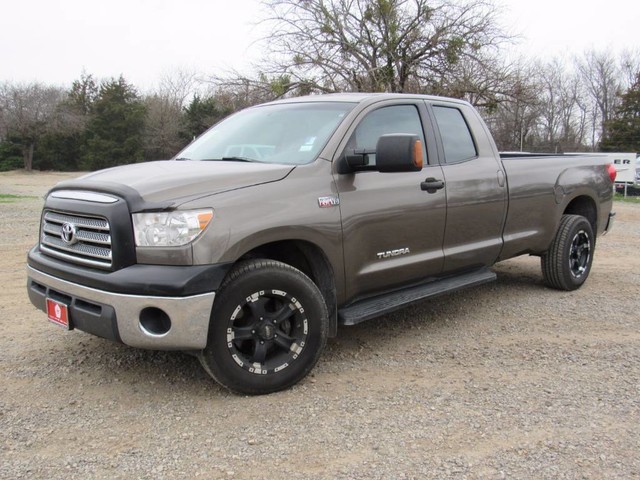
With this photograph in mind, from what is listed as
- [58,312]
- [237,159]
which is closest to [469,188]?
[237,159]

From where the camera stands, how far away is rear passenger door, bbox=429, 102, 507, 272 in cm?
456

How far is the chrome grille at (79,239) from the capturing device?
317 centimetres

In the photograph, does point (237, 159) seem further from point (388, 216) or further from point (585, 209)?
point (585, 209)

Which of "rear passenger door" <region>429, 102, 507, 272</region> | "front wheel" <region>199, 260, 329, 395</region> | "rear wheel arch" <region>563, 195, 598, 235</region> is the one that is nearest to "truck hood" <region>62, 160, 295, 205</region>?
"front wheel" <region>199, 260, 329, 395</region>

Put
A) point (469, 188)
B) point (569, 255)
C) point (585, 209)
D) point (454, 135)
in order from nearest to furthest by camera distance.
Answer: point (469, 188) → point (454, 135) → point (569, 255) → point (585, 209)

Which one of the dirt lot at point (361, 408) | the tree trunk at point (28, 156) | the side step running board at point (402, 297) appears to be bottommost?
the dirt lot at point (361, 408)

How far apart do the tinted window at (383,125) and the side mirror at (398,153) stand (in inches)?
10.4

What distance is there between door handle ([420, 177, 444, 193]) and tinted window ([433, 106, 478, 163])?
1.13 feet

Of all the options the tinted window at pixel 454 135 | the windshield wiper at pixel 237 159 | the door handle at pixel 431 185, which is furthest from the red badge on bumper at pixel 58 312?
the tinted window at pixel 454 135

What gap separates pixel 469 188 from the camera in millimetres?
4660

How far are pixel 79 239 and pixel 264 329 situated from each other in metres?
1.19

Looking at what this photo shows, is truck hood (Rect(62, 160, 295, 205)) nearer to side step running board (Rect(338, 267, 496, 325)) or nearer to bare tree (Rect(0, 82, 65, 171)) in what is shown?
side step running board (Rect(338, 267, 496, 325))

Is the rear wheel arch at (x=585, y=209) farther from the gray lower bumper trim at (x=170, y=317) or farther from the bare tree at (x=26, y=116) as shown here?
the bare tree at (x=26, y=116)

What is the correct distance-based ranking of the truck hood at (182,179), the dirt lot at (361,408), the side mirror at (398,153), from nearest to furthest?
the dirt lot at (361,408) < the truck hood at (182,179) < the side mirror at (398,153)
